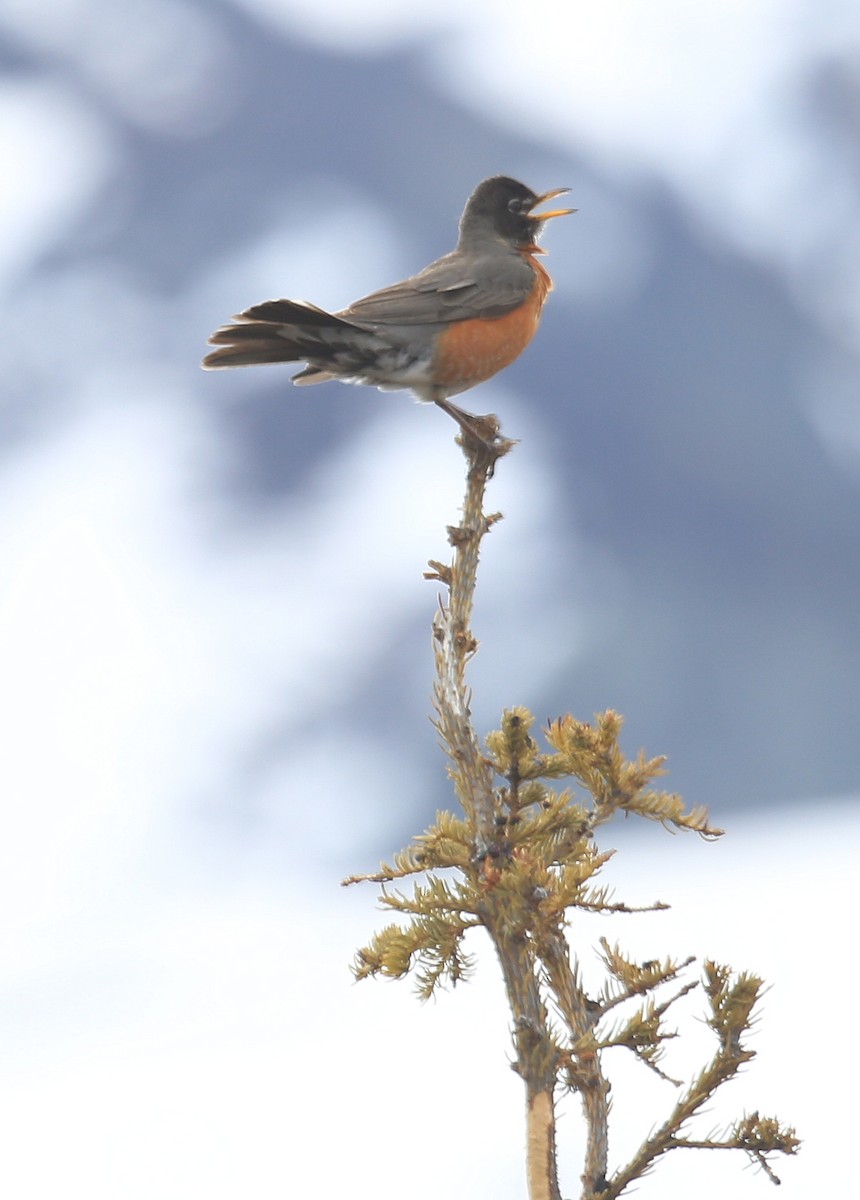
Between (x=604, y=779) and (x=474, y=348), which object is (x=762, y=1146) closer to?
(x=604, y=779)

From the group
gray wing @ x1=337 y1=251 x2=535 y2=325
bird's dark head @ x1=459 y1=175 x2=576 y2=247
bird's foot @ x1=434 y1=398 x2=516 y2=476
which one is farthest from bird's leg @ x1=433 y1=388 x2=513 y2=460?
bird's dark head @ x1=459 y1=175 x2=576 y2=247

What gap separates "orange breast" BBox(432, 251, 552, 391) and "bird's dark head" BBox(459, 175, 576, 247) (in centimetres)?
88

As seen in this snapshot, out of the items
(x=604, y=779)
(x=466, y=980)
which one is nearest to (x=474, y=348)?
(x=604, y=779)

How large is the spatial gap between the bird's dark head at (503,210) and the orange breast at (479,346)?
879 millimetres

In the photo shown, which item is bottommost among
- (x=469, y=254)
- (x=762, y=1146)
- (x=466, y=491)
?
(x=762, y=1146)

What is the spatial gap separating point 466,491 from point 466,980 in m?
1.47

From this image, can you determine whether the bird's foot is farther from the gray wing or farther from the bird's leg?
the gray wing

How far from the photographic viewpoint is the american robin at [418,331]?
4.31 m

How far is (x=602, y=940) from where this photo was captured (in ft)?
9.41

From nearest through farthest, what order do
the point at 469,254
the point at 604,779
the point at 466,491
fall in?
the point at 604,779
the point at 466,491
the point at 469,254

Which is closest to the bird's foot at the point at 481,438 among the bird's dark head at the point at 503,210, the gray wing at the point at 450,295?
the gray wing at the point at 450,295

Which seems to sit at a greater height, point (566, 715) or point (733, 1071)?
point (566, 715)

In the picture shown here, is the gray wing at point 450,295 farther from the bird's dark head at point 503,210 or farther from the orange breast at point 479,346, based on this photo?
the bird's dark head at point 503,210

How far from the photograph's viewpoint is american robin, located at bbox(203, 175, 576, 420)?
4312mm
